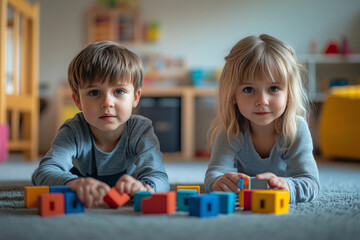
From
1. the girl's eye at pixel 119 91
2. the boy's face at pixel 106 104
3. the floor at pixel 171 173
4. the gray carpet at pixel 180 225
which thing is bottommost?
the floor at pixel 171 173

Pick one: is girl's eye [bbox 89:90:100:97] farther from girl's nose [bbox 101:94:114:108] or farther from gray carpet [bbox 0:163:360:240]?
gray carpet [bbox 0:163:360:240]

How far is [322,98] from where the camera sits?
128 inches

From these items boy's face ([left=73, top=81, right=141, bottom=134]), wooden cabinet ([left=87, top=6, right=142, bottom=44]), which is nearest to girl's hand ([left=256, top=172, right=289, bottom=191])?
boy's face ([left=73, top=81, right=141, bottom=134])

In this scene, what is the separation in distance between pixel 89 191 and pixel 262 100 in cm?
46

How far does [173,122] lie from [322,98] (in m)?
1.13

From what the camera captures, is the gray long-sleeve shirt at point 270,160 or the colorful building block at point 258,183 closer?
the colorful building block at point 258,183

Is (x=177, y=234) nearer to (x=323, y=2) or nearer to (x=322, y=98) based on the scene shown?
(x=322, y=98)

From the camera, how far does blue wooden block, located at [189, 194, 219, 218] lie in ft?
2.49

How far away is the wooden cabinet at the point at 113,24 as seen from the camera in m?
3.68

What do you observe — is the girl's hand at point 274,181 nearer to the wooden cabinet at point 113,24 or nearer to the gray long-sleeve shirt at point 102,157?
the gray long-sleeve shirt at point 102,157

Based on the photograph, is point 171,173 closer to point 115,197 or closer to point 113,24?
point 115,197

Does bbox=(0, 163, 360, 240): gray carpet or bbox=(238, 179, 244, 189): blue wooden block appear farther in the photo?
bbox=(238, 179, 244, 189): blue wooden block

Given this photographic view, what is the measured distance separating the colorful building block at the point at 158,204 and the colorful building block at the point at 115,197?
6cm

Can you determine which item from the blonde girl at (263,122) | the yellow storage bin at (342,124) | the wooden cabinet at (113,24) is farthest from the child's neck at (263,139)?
the wooden cabinet at (113,24)
